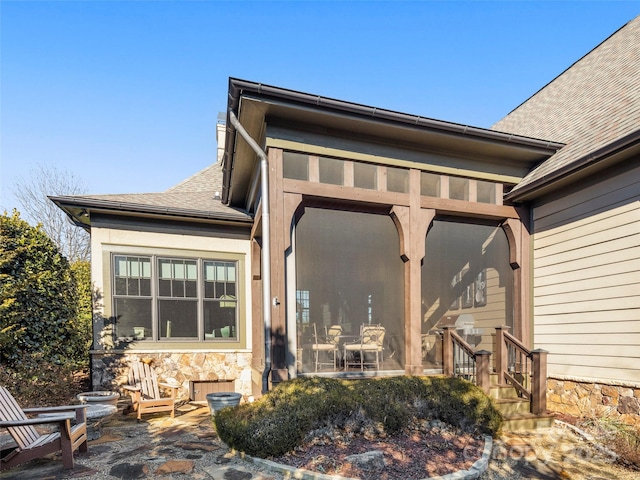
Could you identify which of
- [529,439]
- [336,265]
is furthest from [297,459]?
[336,265]

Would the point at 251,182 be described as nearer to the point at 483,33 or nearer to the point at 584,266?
the point at 584,266

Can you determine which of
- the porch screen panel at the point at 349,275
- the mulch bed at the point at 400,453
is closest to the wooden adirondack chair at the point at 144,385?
the mulch bed at the point at 400,453

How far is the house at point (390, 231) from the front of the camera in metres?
5.61

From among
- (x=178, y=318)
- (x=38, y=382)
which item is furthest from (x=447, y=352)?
(x=38, y=382)

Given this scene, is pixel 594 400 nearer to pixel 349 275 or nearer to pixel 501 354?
pixel 501 354

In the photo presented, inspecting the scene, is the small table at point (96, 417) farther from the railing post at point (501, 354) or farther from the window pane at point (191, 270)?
the railing post at point (501, 354)

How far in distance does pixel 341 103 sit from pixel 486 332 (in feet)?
20.5

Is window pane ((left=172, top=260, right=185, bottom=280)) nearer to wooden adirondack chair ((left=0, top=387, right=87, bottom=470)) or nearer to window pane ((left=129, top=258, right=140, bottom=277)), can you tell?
window pane ((left=129, top=258, right=140, bottom=277))

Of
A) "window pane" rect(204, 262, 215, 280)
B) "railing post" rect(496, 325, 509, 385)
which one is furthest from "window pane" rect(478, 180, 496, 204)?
"window pane" rect(204, 262, 215, 280)

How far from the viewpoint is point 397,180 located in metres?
6.54

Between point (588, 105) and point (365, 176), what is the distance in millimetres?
5256

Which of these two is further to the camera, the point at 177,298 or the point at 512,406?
the point at 177,298

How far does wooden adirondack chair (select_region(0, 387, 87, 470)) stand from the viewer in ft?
11.9

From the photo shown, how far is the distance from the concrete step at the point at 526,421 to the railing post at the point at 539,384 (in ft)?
0.35
